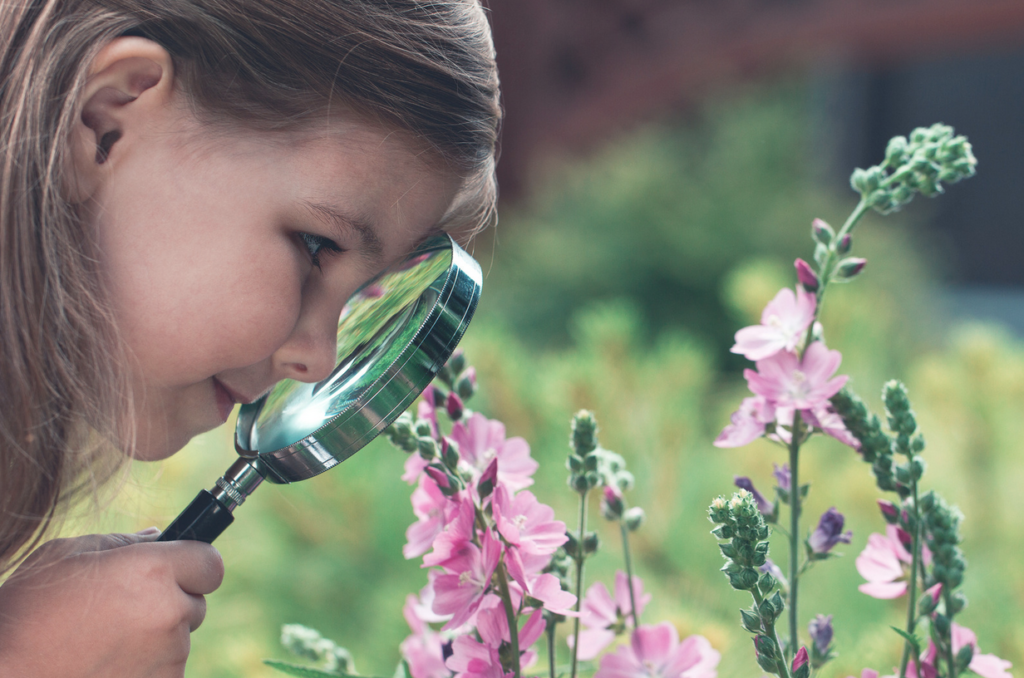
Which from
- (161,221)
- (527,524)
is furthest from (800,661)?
(161,221)

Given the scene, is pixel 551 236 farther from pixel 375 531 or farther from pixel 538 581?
pixel 538 581

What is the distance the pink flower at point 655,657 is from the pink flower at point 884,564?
0.07 metres

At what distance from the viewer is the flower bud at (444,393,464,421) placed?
346 millimetres

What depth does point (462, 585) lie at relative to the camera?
307mm

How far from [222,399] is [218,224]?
0.39 feet

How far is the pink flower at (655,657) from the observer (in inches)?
12.8

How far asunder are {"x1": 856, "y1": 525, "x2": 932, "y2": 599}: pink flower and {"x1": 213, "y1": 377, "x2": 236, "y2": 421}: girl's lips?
1.05ft

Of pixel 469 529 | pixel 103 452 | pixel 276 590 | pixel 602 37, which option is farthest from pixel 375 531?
pixel 602 37

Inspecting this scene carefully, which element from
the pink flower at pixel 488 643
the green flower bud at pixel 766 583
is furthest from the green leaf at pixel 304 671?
the green flower bud at pixel 766 583

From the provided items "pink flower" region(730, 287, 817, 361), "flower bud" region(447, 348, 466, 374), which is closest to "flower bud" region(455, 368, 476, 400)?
"flower bud" region(447, 348, 466, 374)

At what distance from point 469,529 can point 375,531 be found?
39 centimetres

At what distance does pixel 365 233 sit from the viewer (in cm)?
41

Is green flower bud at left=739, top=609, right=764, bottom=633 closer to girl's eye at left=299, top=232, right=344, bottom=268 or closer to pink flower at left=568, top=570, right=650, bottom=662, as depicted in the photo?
Answer: pink flower at left=568, top=570, right=650, bottom=662

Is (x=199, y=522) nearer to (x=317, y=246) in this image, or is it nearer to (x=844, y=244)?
(x=317, y=246)
